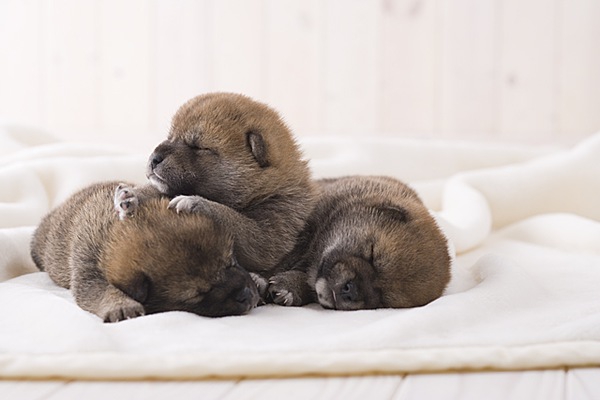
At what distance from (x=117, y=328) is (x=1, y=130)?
6.64 ft

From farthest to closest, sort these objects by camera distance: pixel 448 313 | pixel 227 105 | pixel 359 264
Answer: pixel 227 105 < pixel 359 264 < pixel 448 313

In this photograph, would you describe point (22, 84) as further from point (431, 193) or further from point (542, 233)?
point (542, 233)

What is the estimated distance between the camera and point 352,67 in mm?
4625

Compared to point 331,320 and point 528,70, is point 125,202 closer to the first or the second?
point 331,320

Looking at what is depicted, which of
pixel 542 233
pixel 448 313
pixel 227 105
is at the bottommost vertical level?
pixel 542 233

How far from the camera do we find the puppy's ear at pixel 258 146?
1902mm

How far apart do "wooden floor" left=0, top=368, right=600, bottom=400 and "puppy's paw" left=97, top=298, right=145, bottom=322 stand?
31 centimetres

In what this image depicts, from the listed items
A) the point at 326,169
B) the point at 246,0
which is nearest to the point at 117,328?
the point at 326,169

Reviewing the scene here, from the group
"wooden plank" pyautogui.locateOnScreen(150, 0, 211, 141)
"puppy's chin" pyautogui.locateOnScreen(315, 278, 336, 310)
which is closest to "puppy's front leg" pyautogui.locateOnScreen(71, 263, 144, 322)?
"puppy's chin" pyautogui.locateOnScreen(315, 278, 336, 310)

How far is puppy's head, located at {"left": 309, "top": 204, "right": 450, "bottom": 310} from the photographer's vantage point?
71.1 inches

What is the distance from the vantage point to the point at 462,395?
130 cm

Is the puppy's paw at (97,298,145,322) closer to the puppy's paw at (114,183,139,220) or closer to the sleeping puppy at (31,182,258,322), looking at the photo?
the sleeping puppy at (31,182,258,322)

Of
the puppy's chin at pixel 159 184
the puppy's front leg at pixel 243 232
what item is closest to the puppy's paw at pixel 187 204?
the puppy's front leg at pixel 243 232

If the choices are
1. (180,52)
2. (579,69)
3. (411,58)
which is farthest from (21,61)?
(579,69)
